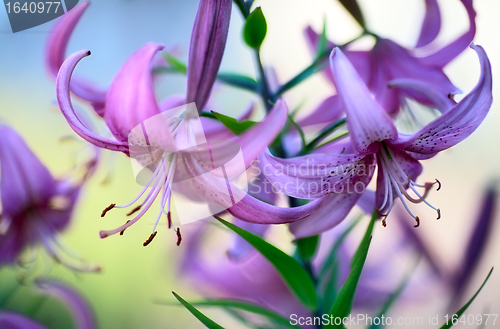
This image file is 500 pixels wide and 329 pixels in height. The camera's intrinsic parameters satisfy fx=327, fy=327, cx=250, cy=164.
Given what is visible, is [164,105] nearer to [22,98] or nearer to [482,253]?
[482,253]

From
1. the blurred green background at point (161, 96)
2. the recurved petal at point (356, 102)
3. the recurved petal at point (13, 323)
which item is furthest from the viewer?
the blurred green background at point (161, 96)

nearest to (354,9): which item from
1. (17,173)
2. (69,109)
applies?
(69,109)

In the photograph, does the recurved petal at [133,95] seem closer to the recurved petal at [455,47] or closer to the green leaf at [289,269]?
the green leaf at [289,269]

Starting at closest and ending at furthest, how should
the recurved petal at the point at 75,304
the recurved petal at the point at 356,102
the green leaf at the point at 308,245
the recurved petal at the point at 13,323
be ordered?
the recurved petal at the point at 356,102 → the green leaf at the point at 308,245 → the recurved petal at the point at 13,323 → the recurved petal at the point at 75,304

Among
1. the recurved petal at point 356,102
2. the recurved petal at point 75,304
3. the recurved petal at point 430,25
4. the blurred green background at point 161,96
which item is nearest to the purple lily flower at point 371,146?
the recurved petal at point 356,102

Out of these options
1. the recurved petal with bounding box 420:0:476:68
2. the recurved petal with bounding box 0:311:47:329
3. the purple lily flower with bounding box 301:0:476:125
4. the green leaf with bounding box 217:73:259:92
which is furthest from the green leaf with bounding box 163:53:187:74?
the recurved petal with bounding box 0:311:47:329

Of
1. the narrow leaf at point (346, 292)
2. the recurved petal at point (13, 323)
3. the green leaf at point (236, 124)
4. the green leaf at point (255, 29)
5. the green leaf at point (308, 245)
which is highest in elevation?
the green leaf at point (255, 29)

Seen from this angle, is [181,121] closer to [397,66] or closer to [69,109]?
[69,109]

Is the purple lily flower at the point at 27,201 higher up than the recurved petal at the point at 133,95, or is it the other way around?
the recurved petal at the point at 133,95

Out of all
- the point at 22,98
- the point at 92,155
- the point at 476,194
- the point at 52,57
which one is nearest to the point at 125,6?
the point at 22,98
